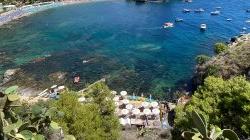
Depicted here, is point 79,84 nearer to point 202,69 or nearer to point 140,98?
point 140,98

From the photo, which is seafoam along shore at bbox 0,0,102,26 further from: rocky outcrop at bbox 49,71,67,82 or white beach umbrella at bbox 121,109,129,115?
white beach umbrella at bbox 121,109,129,115

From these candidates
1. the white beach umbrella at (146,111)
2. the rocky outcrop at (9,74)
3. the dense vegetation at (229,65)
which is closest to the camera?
the white beach umbrella at (146,111)

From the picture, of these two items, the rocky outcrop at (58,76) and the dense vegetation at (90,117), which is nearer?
the dense vegetation at (90,117)

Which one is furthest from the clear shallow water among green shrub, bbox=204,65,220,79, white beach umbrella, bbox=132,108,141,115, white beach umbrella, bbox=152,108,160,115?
white beach umbrella, bbox=132,108,141,115

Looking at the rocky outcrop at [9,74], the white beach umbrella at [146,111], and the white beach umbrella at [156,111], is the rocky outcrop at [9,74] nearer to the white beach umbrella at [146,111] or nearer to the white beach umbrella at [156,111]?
the white beach umbrella at [146,111]

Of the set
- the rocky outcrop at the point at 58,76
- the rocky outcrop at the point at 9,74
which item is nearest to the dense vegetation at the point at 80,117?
the rocky outcrop at the point at 58,76

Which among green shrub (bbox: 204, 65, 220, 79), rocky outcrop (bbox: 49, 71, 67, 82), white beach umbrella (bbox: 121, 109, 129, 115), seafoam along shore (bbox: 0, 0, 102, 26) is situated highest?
green shrub (bbox: 204, 65, 220, 79)
